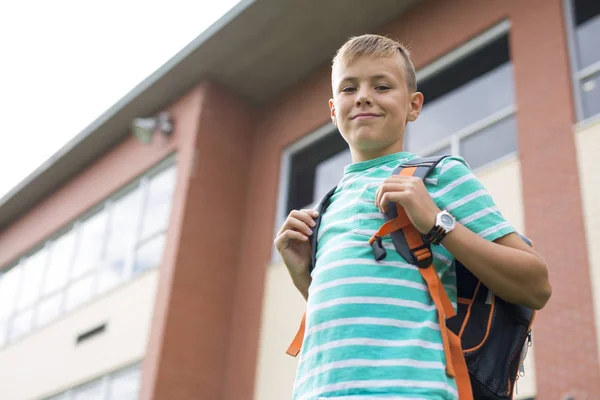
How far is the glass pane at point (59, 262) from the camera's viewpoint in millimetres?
13414

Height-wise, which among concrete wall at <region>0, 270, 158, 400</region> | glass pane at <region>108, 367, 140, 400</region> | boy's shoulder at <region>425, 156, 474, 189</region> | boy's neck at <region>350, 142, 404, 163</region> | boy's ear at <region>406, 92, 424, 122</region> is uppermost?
concrete wall at <region>0, 270, 158, 400</region>

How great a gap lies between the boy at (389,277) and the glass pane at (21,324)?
12.9 metres

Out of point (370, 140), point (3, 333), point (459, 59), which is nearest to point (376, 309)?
point (370, 140)

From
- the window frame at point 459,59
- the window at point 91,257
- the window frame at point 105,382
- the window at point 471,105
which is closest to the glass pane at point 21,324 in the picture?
the window at point 91,257

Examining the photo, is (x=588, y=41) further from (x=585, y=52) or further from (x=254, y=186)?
(x=254, y=186)

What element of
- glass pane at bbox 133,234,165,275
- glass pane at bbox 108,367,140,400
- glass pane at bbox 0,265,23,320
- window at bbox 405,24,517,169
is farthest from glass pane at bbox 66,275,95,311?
window at bbox 405,24,517,169

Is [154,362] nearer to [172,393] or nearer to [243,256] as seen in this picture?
[172,393]

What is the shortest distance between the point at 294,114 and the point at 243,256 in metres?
2.12

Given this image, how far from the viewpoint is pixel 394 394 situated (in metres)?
1.54

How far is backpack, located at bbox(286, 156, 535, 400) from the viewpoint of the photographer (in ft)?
5.31

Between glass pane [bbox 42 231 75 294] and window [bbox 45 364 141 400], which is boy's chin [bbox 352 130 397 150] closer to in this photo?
window [bbox 45 364 141 400]

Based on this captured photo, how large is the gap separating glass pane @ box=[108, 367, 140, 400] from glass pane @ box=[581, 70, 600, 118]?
6.28 meters

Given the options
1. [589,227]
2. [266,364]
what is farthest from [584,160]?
[266,364]

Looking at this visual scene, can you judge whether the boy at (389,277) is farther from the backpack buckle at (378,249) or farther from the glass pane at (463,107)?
the glass pane at (463,107)
